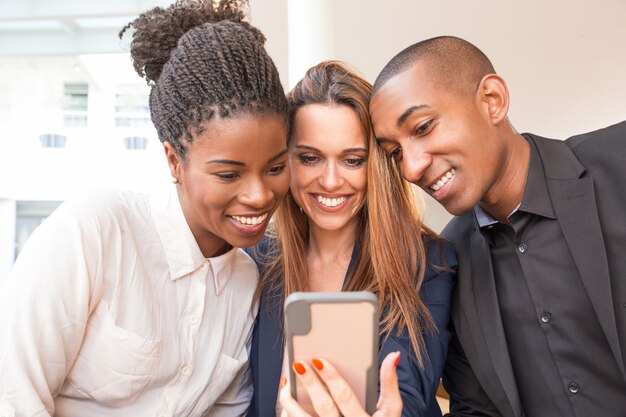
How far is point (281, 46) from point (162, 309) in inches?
106

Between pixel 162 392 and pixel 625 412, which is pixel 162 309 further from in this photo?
pixel 625 412

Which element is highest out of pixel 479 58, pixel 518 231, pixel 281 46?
pixel 281 46

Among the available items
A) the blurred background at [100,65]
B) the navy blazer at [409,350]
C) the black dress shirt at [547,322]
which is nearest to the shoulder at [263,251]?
the navy blazer at [409,350]

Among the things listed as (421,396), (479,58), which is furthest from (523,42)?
(421,396)

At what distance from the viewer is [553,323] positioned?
4.15 feet

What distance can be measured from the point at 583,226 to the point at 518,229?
142 millimetres

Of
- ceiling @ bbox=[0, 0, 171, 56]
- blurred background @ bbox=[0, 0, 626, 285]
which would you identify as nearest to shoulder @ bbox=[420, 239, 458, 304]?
blurred background @ bbox=[0, 0, 626, 285]

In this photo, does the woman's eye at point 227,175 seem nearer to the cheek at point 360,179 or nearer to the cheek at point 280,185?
the cheek at point 280,185

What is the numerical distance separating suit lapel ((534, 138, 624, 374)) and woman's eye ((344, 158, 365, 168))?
470 millimetres

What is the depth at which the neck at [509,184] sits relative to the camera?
1380 mm

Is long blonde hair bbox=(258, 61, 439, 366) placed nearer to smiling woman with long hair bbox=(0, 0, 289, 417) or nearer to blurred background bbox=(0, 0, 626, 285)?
smiling woman with long hair bbox=(0, 0, 289, 417)

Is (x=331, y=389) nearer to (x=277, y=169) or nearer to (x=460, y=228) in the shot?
(x=277, y=169)

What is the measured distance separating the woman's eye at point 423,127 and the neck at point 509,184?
224 millimetres

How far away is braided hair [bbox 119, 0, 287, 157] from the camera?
1101 millimetres
